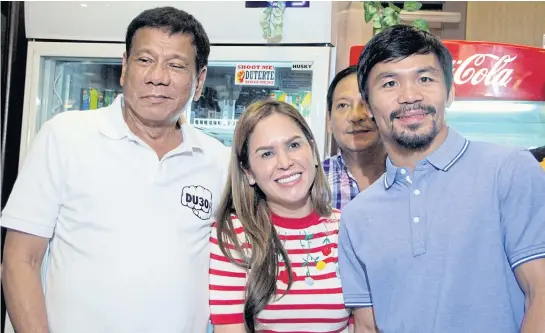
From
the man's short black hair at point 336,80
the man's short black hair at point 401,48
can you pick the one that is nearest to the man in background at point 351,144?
the man's short black hair at point 336,80

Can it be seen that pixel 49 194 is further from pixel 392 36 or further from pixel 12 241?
pixel 392 36

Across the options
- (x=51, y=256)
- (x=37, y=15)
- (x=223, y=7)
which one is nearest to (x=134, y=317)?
(x=51, y=256)

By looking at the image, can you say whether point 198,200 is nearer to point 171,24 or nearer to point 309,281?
point 309,281

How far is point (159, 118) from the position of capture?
61.4 inches

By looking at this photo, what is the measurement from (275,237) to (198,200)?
0.84 feet

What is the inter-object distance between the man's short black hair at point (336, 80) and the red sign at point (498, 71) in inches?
17.5

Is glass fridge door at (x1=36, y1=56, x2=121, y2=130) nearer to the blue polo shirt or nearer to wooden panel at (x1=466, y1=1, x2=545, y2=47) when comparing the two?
the blue polo shirt

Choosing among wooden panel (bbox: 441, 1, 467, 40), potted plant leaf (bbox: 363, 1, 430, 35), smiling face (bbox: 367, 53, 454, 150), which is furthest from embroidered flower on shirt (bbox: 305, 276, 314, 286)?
wooden panel (bbox: 441, 1, 467, 40)

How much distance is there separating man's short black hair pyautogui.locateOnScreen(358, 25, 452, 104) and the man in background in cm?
60

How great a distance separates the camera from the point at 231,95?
2.65m

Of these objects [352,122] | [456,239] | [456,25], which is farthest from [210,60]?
[456,25]

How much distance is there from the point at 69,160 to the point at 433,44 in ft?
3.39

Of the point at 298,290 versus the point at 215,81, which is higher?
the point at 215,81

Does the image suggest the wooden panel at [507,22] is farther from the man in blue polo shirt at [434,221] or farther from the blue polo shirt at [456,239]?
the blue polo shirt at [456,239]
